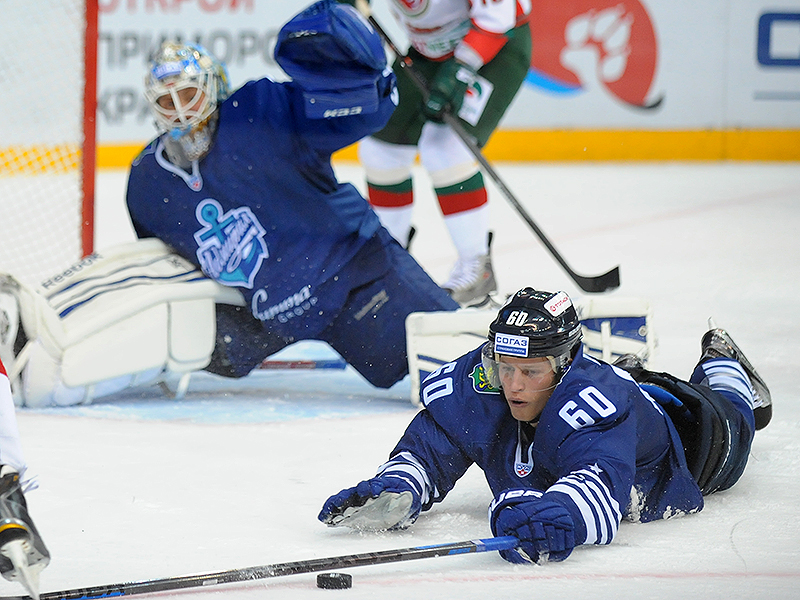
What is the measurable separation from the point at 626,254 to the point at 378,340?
2.29m

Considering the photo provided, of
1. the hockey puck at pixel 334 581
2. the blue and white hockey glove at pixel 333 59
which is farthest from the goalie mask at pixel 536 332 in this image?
the blue and white hockey glove at pixel 333 59

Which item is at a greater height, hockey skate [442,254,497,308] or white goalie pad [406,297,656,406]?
white goalie pad [406,297,656,406]

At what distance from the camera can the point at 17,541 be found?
1.51m

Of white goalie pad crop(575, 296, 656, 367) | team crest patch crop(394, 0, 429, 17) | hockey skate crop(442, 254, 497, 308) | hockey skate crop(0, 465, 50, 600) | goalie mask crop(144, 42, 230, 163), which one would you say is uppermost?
team crest patch crop(394, 0, 429, 17)

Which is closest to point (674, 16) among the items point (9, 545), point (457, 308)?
point (457, 308)

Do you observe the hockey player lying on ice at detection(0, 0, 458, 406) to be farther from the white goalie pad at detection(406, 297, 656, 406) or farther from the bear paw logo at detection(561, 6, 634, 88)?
the bear paw logo at detection(561, 6, 634, 88)

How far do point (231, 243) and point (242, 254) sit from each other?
4 centimetres

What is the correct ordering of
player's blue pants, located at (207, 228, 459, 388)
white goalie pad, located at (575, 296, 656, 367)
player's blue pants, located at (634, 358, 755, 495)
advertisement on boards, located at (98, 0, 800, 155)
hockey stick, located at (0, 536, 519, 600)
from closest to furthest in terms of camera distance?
hockey stick, located at (0, 536, 519, 600) → player's blue pants, located at (634, 358, 755, 495) → white goalie pad, located at (575, 296, 656, 367) → player's blue pants, located at (207, 228, 459, 388) → advertisement on boards, located at (98, 0, 800, 155)

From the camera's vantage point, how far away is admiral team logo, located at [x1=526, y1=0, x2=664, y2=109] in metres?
7.16

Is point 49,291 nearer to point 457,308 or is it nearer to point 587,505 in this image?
point 457,308

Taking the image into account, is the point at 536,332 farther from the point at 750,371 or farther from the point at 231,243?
the point at 231,243

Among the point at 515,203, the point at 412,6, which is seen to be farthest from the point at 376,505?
the point at 412,6

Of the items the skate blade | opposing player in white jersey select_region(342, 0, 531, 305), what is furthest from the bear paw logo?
the skate blade

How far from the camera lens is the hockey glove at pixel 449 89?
12.8 ft
